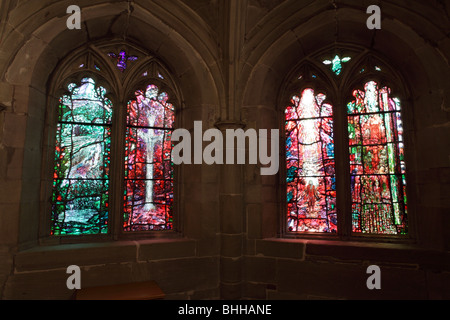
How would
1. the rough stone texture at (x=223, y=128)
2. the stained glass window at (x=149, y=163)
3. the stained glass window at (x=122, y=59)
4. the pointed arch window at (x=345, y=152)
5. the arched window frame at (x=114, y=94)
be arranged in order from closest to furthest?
the rough stone texture at (x=223, y=128) < the arched window frame at (x=114, y=94) < the pointed arch window at (x=345, y=152) < the stained glass window at (x=149, y=163) < the stained glass window at (x=122, y=59)

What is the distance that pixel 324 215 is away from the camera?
153 inches

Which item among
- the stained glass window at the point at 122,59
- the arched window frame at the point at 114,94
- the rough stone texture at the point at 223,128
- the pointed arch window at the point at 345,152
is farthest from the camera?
the stained glass window at the point at 122,59

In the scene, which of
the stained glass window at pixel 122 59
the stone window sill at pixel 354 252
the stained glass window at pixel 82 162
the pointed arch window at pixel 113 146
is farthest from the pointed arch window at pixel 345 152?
the stained glass window at pixel 82 162

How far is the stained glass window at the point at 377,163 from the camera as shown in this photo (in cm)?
367

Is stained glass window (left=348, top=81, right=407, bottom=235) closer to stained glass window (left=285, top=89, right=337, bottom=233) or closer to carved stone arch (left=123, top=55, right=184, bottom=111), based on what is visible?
stained glass window (left=285, top=89, right=337, bottom=233)

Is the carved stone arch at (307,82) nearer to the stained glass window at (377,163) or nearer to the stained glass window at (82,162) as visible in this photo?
the stained glass window at (377,163)

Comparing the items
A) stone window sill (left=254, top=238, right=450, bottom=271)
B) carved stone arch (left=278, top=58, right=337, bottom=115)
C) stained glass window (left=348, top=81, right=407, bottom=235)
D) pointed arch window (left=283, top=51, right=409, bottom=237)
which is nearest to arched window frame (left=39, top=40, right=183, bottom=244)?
stone window sill (left=254, top=238, right=450, bottom=271)

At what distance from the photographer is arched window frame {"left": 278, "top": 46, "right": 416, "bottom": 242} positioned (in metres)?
3.67

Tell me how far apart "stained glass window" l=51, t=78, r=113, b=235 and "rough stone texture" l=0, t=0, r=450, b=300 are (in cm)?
14

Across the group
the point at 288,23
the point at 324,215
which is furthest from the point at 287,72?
the point at 324,215

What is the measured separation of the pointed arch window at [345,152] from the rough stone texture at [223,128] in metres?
0.09

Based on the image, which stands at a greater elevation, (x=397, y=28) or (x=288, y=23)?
(x=288, y=23)

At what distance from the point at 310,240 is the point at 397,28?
258 cm
